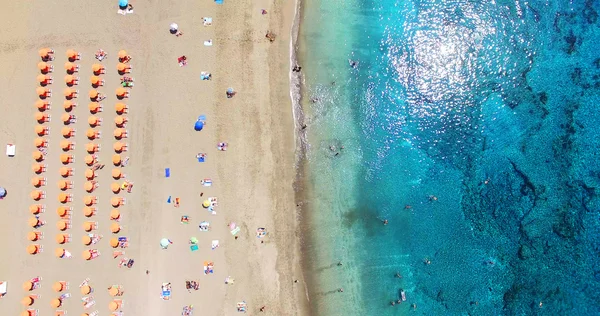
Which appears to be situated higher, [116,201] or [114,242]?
[116,201]

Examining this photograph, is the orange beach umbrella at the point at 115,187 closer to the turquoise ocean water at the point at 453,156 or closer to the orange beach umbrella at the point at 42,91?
the orange beach umbrella at the point at 42,91

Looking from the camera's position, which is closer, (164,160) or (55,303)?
(55,303)

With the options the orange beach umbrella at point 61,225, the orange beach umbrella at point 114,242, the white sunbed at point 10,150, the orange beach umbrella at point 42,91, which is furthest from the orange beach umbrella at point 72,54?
the orange beach umbrella at point 114,242

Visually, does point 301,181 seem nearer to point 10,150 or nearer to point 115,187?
point 115,187

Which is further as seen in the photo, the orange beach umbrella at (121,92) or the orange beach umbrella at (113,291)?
the orange beach umbrella at (121,92)

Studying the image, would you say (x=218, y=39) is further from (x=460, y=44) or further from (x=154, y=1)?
(x=460, y=44)

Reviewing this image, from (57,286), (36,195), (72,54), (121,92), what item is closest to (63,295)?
Answer: (57,286)

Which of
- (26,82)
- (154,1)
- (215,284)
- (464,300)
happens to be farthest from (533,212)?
(26,82)
